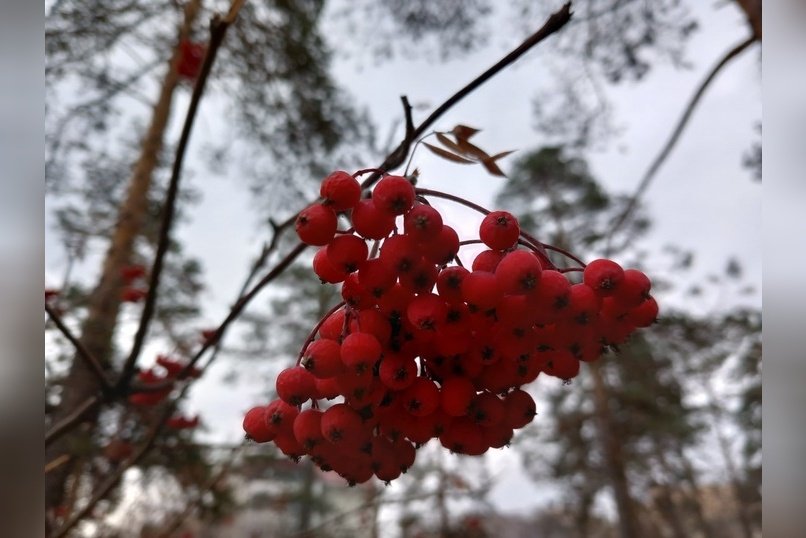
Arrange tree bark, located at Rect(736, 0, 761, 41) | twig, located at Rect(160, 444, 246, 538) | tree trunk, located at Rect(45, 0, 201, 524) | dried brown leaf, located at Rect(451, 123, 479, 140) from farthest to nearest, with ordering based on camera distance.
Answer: tree bark, located at Rect(736, 0, 761, 41)
tree trunk, located at Rect(45, 0, 201, 524)
twig, located at Rect(160, 444, 246, 538)
dried brown leaf, located at Rect(451, 123, 479, 140)

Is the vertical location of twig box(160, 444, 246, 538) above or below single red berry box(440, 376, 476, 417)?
above

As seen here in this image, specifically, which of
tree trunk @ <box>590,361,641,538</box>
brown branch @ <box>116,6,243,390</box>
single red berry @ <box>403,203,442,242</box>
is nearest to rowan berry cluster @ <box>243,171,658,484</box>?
single red berry @ <box>403,203,442,242</box>

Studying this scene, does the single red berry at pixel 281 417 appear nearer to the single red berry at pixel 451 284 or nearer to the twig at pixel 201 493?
the single red berry at pixel 451 284

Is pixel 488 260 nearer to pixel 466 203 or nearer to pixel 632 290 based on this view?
pixel 466 203

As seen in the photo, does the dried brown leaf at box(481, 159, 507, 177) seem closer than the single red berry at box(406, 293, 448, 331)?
No

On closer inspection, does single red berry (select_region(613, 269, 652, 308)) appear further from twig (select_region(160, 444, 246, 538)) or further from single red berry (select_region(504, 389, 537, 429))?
twig (select_region(160, 444, 246, 538))

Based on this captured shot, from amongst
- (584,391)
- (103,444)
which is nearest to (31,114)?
(103,444)

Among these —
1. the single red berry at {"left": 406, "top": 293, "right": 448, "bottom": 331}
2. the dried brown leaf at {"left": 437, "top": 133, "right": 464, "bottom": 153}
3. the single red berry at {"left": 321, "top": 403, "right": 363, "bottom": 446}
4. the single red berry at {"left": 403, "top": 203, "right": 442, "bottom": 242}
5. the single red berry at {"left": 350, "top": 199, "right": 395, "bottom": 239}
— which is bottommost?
the single red berry at {"left": 321, "top": 403, "right": 363, "bottom": 446}
